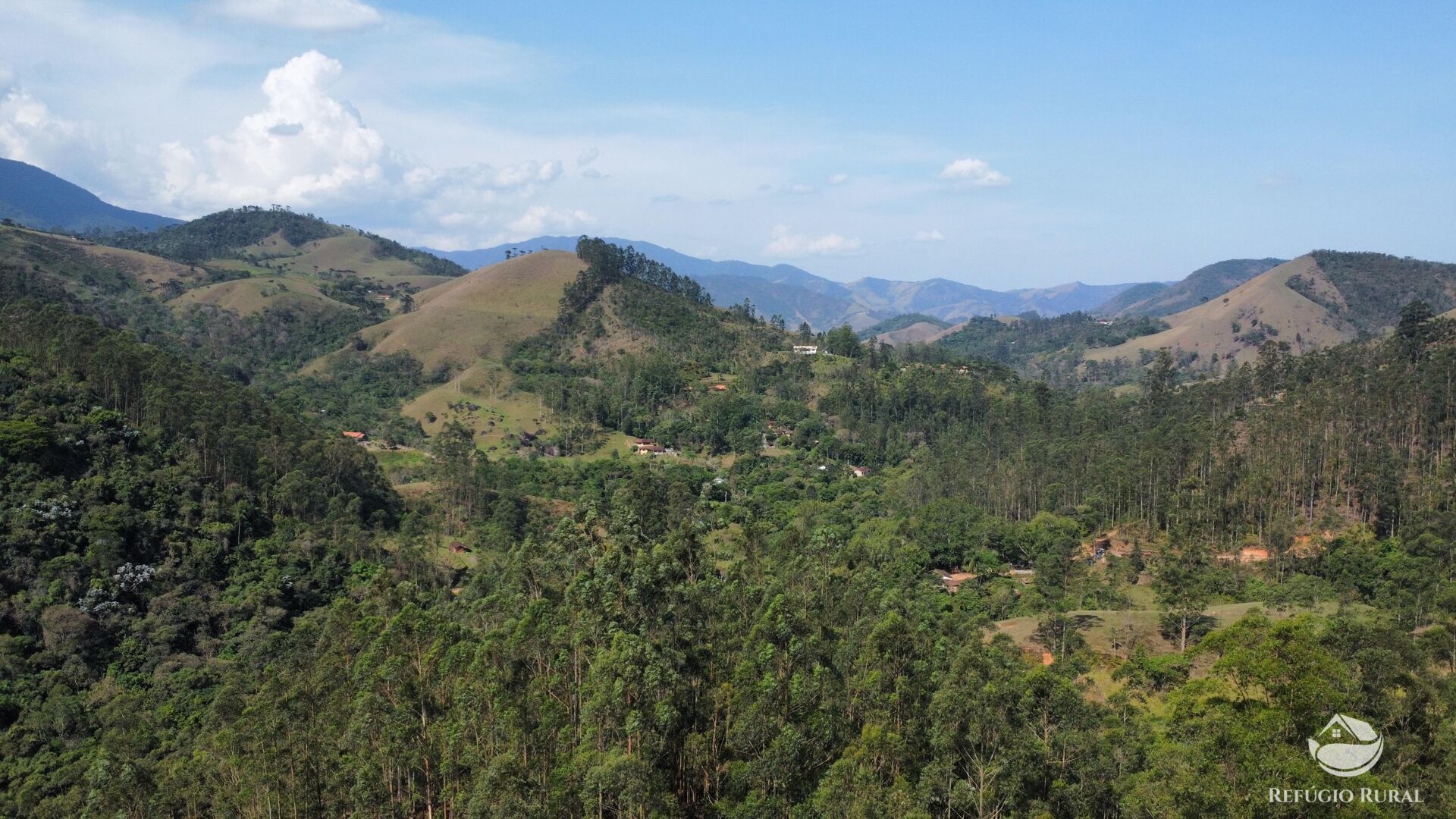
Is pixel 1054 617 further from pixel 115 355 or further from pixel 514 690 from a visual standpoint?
pixel 115 355

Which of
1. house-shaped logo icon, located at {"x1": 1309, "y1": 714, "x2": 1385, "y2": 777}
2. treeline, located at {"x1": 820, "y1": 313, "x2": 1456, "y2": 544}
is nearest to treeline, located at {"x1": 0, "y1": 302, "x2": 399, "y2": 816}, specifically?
house-shaped logo icon, located at {"x1": 1309, "y1": 714, "x2": 1385, "y2": 777}

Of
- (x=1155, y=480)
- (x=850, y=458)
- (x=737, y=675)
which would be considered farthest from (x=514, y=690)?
(x=850, y=458)

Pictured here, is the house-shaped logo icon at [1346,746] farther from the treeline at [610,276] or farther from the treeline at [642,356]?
the treeline at [610,276]

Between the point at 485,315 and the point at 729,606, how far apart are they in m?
133

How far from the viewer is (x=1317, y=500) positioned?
223 feet

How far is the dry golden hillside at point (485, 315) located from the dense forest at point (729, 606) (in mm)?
44685

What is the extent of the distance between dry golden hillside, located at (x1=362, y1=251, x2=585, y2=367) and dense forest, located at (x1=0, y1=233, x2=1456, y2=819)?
1759 inches

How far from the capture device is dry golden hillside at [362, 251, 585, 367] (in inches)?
5861

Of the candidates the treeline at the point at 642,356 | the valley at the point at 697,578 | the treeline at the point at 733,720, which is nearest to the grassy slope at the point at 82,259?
the valley at the point at 697,578

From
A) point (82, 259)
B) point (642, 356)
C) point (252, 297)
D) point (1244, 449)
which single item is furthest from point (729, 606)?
point (82, 259)

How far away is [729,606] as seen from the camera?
36219mm

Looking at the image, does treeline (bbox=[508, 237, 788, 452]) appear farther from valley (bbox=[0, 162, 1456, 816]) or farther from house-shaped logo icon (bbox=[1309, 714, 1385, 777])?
house-shaped logo icon (bbox=[1309, 714, 1385, 777])

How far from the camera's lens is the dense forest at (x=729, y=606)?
1022 inches

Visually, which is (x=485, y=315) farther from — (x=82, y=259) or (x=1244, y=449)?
(x=1244, y=449)
